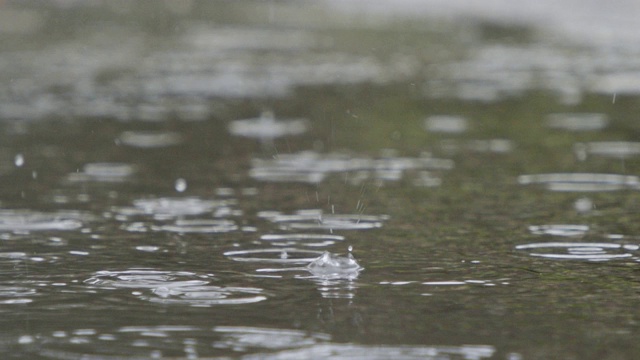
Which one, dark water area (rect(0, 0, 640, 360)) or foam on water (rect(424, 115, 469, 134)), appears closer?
dark water area (rect(0, 0, 640, 360))

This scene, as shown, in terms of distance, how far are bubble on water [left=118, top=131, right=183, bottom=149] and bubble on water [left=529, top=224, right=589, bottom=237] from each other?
4682mm

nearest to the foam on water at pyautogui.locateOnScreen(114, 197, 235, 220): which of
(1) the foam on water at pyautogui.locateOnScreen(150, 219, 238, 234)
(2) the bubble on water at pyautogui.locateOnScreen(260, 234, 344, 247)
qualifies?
(1) the foam on water at pyautogui.locateOnScreen(150, 219, 238, 234)

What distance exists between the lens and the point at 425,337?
471cm

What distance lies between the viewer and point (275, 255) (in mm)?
6398

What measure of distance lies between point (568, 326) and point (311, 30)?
20.2 metres

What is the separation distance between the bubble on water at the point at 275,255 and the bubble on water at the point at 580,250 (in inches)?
43.1

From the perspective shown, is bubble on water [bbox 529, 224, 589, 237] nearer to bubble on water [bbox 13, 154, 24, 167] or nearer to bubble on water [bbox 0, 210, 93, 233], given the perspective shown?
bubble on water [bbox 0, 210, 93, 233]

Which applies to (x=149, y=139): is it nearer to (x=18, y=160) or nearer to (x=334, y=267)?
(x=18, y=160)

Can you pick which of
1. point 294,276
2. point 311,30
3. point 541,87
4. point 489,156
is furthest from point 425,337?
point 311,30

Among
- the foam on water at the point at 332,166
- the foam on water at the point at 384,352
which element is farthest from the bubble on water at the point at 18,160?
the foam on water at the point at 384,352

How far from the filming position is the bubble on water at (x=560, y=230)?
6895 mm

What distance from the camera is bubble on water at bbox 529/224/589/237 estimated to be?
6.89 metres

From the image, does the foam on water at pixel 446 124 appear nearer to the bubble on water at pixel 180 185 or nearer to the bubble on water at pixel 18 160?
the bubble on water at pixel 180 185

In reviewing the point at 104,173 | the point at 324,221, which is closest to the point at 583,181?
the point at 324,221
